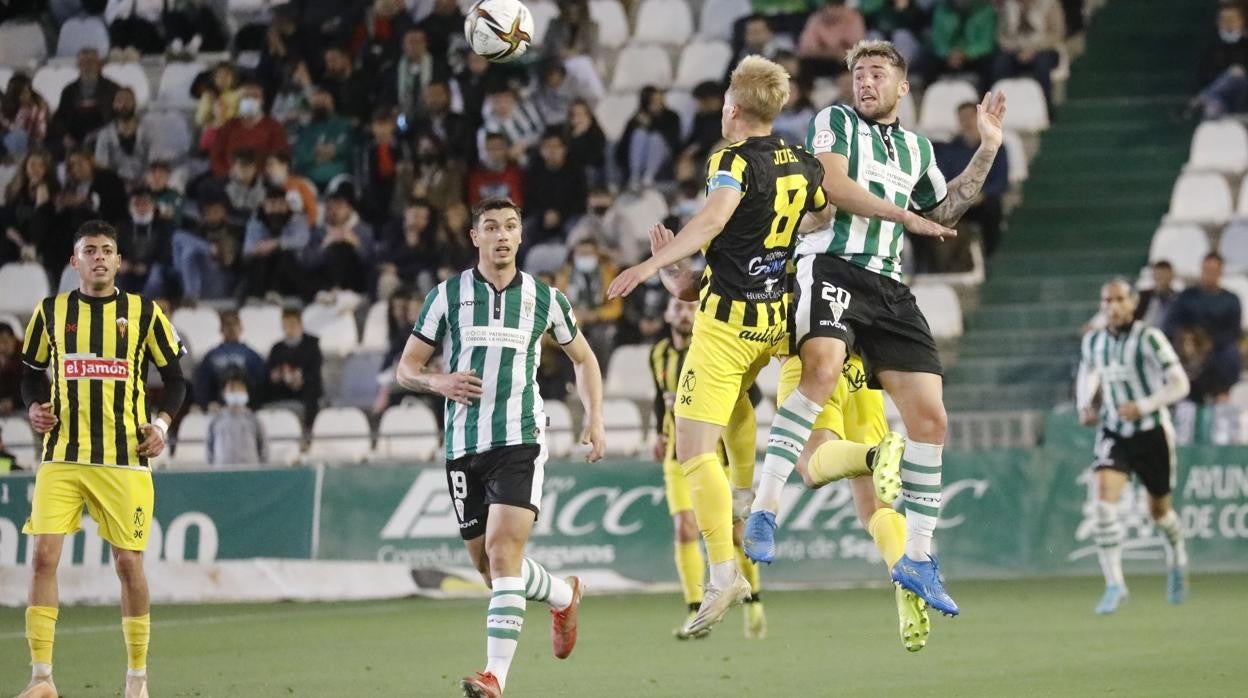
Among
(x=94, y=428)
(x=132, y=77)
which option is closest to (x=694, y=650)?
(x=94, y=428)

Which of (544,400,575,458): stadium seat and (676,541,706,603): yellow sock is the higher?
(544,400,575,458): stadium seat

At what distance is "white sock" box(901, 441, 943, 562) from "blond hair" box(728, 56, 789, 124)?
170cm

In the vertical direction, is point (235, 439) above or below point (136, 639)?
above

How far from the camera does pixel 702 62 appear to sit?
21.9m

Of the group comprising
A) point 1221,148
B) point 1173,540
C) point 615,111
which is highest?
point 615,111

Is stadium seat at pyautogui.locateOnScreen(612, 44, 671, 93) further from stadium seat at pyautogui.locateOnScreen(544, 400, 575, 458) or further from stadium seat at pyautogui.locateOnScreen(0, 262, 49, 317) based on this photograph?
stadium seat at pyautogui.locateOnScreen(0, 262, 49, 317)

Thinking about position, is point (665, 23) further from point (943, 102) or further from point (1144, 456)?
point (1144, 456)

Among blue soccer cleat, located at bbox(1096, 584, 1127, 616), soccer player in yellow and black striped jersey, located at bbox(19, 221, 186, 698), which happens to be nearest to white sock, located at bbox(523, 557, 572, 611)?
soccer player in yellow and black striped jersey, located at bbox(19, 221, 186, 698)

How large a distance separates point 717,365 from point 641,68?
13796 millimetres

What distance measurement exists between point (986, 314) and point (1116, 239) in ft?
6.26

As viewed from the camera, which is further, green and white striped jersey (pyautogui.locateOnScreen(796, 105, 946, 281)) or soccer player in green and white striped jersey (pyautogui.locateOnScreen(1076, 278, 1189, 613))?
soccer player in green and white striped jersey (pyautogui.locateOnScreen(1076, 278, 1189, 613))

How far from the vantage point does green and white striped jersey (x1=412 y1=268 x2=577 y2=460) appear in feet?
30.1

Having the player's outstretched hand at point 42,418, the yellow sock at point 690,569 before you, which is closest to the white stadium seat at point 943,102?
the yellow sock at point 690,569

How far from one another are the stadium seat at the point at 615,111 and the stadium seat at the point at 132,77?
564 cm
